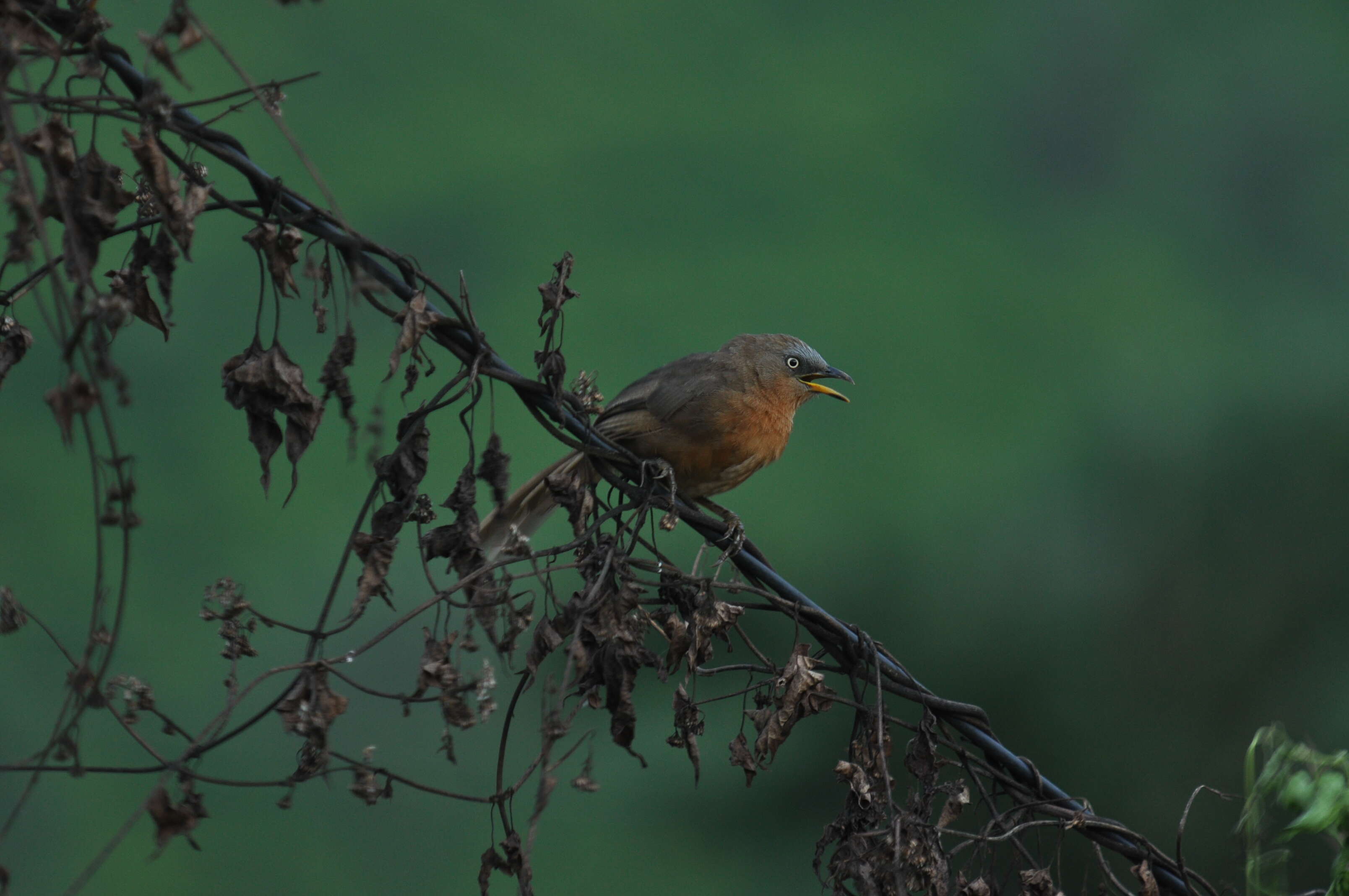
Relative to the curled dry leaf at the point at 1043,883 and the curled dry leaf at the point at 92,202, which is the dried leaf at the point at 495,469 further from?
the curled dry leaf at the point at 1043,883

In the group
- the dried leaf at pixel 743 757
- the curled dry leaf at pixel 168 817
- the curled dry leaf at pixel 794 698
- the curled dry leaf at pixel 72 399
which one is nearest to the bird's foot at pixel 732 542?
the curled dry leaf at pixel 794 698

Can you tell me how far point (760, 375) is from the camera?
4.48 m

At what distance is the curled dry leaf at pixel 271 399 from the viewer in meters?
2.38

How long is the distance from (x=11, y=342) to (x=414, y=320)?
2.96 feet

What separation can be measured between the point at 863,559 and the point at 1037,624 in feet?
3.91

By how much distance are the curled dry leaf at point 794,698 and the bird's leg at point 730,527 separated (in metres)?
0.26

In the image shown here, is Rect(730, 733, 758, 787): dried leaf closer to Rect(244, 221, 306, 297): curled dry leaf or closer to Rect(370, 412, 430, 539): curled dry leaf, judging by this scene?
Rect(370, 412, 430, 539): curled dry leaf

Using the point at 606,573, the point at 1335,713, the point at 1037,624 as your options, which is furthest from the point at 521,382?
the point at 1335,713

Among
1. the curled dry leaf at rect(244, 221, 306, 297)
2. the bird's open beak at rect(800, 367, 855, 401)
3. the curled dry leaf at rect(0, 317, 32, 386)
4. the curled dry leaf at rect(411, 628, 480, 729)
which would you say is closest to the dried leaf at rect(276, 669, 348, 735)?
the curled dry leaf at rect(411, 628, 480, 729)

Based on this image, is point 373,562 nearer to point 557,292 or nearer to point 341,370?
point 341,370

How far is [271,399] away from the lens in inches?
94.7

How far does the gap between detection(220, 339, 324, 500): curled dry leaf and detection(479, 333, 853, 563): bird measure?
1.54 m

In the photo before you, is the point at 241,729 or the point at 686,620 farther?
the point at 686,620

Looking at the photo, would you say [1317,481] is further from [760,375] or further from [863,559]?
[760,375]
